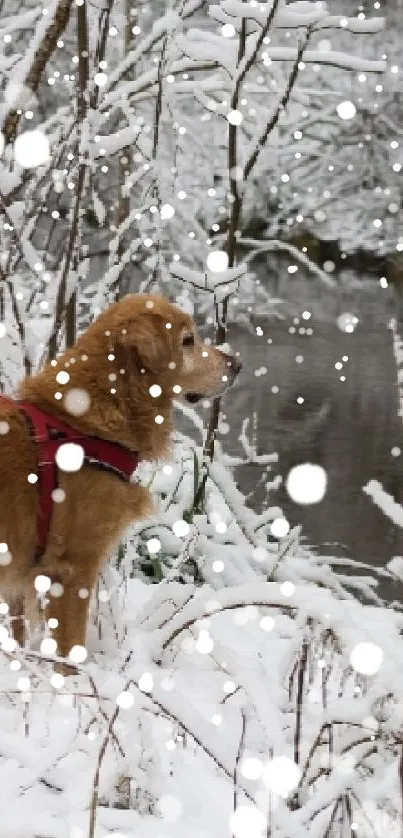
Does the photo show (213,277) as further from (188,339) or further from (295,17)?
(295,17)

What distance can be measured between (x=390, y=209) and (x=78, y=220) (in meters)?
22.7

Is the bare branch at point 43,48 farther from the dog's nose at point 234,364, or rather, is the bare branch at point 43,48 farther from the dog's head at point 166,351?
the dog's nose at point 234,364

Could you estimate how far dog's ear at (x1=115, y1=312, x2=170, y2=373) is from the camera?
11.2 ft

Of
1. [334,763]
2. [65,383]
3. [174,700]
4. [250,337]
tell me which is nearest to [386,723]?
[334,763]

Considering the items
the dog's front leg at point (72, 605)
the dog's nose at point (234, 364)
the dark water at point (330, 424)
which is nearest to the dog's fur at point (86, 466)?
the dog's front leg at point (72, 605)

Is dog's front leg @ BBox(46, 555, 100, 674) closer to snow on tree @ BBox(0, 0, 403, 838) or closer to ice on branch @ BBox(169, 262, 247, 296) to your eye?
snow on tree @ BBox(0, 0, 403, 838)

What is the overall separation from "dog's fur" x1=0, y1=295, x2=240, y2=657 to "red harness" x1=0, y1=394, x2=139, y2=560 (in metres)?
0.02

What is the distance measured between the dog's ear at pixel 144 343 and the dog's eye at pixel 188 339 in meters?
0.23

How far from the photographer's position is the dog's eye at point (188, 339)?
12.4 ft

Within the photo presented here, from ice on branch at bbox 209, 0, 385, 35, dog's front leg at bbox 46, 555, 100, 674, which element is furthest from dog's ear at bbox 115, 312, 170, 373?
ice on branch at bbox 209, 0, 385, 35

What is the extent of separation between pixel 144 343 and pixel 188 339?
0.43 m

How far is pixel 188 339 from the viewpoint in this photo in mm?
3816

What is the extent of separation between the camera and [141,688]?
78.2 inches

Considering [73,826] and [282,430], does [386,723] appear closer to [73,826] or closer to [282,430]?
[73,826]
